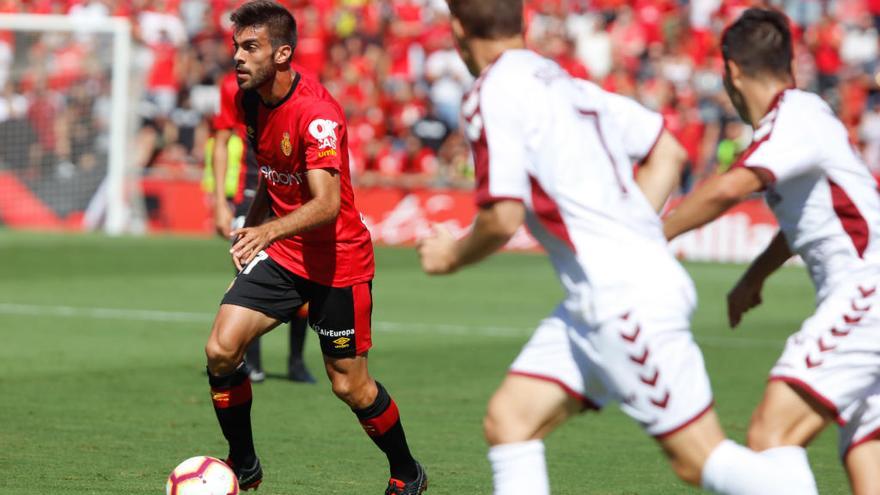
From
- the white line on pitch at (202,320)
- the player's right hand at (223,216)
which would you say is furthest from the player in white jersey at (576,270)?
the white line on pitch at (202,320)

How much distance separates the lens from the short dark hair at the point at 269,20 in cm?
720

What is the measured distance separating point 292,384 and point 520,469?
6.24 m

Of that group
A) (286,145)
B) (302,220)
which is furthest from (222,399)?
(286,145)

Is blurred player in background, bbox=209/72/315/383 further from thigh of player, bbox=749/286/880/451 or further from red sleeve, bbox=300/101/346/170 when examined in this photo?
thigh of player, bbox=749/286/880/451

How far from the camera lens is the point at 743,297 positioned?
594cm

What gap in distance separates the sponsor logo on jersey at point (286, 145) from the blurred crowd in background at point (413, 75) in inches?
659

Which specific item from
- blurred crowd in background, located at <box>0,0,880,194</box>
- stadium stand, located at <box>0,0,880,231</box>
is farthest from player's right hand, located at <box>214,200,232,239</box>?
blurred crowd in background, located at <box>0,0,880,194</box>

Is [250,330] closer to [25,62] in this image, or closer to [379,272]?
[379,272]

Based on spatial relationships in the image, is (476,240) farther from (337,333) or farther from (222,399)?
(222,399)

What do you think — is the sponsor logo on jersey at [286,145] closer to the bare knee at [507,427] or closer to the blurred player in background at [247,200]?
the blurred player in background at [247,200]

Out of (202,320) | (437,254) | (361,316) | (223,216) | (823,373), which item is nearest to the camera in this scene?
(437,254)

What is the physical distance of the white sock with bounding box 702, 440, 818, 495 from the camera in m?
4.78

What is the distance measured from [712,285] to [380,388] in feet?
41.8

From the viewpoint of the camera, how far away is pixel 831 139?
5.27 m
